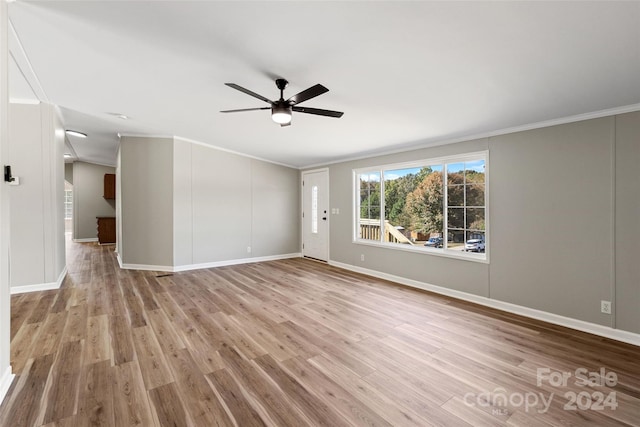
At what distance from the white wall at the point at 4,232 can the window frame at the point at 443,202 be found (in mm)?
4525

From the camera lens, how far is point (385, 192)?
5020 millimetres

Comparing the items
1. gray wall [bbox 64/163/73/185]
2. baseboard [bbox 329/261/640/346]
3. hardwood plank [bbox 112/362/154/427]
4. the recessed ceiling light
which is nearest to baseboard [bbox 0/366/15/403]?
hardwood plank [bbox 112/362/154/427]

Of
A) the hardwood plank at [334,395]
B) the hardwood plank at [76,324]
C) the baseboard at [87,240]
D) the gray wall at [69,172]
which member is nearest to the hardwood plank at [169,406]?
the hardwood plank at [334,395]

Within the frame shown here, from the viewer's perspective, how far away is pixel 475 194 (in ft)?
12.2

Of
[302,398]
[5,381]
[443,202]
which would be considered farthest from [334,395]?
[443,202]

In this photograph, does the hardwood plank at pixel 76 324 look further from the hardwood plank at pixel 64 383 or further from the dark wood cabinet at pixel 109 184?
the dark wood cabinet at pixel 109 184

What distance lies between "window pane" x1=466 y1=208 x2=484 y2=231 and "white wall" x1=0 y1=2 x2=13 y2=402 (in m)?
4.73

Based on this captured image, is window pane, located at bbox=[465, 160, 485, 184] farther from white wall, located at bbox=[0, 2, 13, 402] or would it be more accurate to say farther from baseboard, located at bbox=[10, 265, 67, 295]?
baseboard, located at bbox=[10, 265, 67, 295]

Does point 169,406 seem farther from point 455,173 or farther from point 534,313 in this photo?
point 455,173

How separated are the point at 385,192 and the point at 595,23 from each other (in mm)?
3522

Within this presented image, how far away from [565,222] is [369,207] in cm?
294

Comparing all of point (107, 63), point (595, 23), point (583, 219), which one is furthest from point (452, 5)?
point (107, 63)

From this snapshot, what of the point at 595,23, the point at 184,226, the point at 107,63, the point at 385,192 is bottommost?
the point at 184,226

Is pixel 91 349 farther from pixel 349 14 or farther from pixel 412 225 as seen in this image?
pixel 412 225
